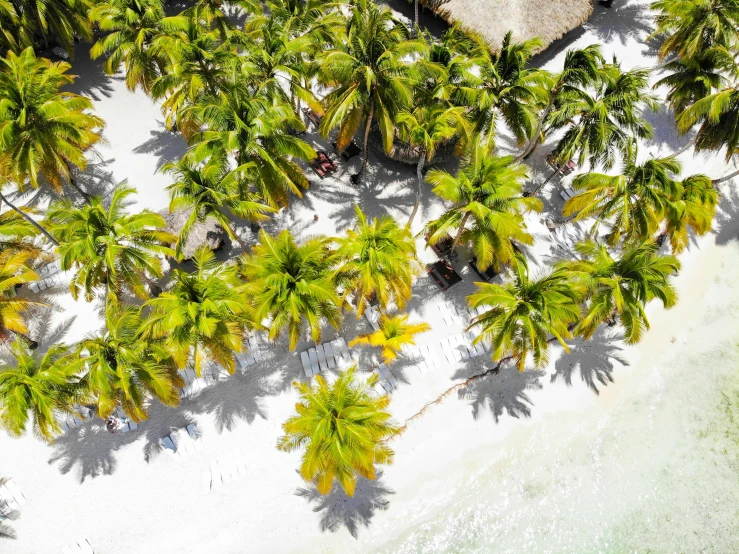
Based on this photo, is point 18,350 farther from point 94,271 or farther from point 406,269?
point 406,269

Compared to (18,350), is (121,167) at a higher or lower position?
higher

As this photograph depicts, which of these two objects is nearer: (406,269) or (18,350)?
(18,350)

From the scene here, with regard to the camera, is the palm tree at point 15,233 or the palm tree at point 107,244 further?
the palm tree at point 15,233

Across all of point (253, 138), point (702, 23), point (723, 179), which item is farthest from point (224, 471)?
point (702, 23)

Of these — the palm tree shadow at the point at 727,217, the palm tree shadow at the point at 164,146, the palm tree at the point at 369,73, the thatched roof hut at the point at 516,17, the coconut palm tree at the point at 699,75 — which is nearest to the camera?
the palm tree at the point at 369,73

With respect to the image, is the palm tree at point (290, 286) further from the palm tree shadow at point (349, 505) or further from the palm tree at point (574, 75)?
the palm tree at point (574, 75)

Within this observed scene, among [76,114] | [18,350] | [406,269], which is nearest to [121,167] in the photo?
[76,114]

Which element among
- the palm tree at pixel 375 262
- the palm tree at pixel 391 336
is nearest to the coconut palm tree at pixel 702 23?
the palm tree at pixel 375 262
